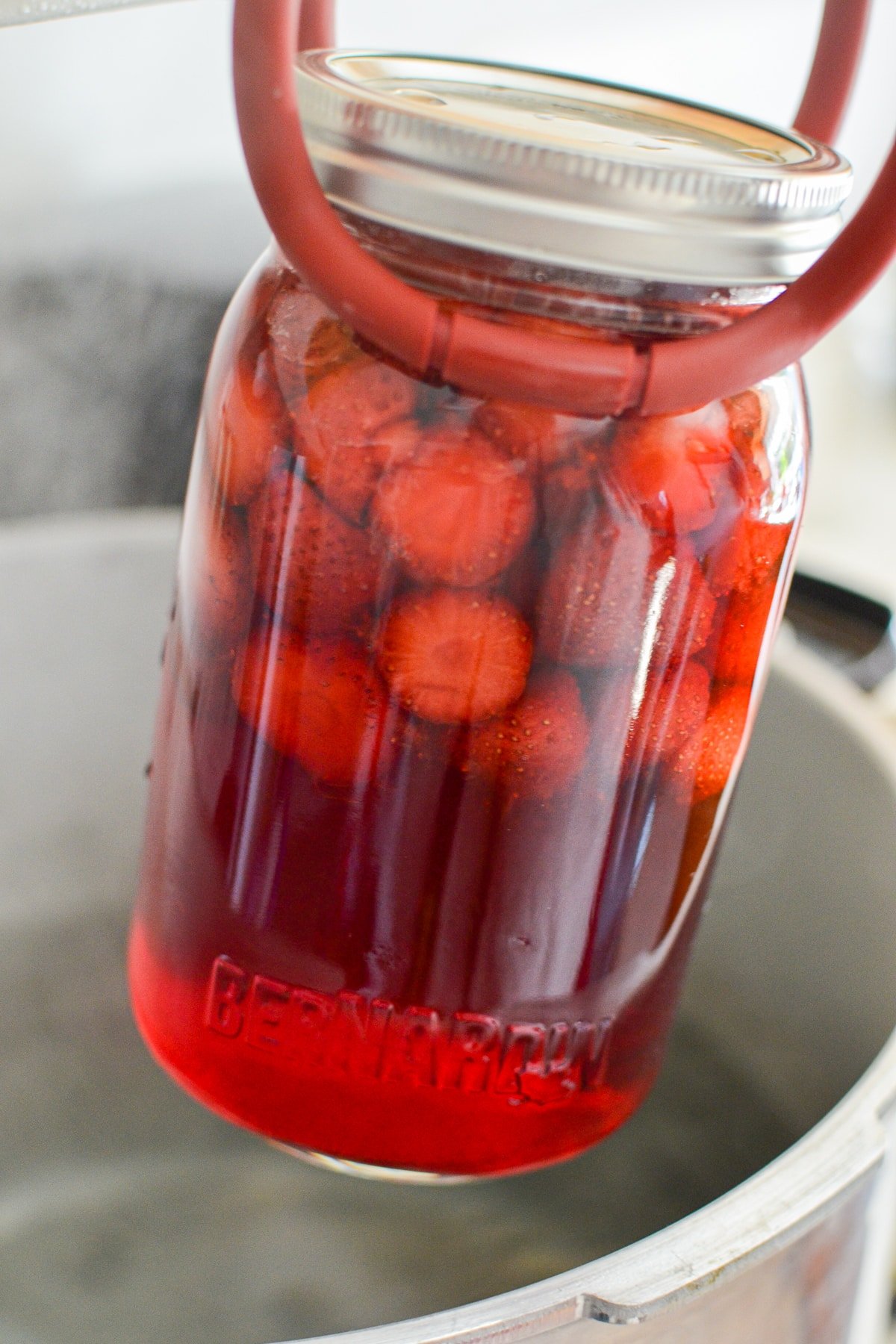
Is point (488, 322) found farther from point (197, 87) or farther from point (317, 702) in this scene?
point (197, 87)

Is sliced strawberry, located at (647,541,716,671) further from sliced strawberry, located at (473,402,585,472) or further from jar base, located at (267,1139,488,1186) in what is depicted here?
jar base, located at (267,1139,488,1186)

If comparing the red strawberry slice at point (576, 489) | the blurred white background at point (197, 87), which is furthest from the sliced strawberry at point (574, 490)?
the blurred white background at point (197, 87)

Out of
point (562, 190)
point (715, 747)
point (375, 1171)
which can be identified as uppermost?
point (562, 190)

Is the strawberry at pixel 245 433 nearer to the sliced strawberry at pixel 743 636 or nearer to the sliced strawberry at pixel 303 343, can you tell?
the sliced strawberry at pixel 303 343

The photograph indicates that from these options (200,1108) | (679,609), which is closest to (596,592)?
(679,609)

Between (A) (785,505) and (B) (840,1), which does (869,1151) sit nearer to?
(A) (785,505)

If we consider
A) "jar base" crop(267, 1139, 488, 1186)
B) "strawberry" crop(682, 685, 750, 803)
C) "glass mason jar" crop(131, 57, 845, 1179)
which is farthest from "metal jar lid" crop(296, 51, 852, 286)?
"jar base" crop(267, 1139, 488, 1186)

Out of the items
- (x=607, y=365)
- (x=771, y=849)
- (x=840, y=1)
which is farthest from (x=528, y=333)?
(x=771, y=849)
